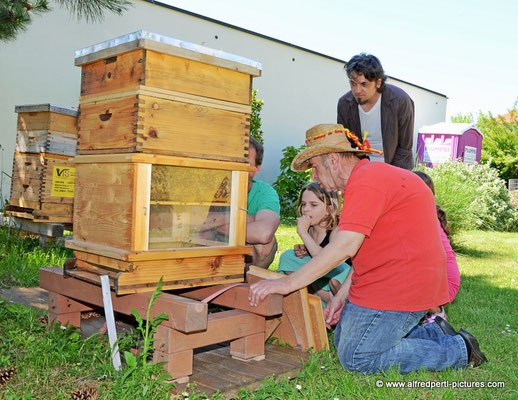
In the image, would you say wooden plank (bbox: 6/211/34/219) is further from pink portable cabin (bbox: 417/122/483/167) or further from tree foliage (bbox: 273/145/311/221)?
Answer: pink portable cabin (bbox: 417/122/483/167)

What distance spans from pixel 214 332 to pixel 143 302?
40 centimetres

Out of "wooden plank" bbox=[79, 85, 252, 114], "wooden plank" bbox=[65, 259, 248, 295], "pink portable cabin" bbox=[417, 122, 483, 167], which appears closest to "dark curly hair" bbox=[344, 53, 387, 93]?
"wooden plank" bbox=[79, 85, 252, 114]

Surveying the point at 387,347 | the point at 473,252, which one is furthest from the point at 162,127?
the point at 473,252

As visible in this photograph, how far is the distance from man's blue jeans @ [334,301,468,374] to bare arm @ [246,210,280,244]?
3.32ft

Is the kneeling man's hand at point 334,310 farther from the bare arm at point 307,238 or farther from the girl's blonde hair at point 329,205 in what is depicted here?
the girl's blonde hair at point 329,205

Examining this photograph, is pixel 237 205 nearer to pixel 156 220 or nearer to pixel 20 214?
pixel 156 220

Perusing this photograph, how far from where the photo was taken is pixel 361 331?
9.49 ft

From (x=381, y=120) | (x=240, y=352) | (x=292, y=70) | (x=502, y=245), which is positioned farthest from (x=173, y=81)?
(x=292, y=70)

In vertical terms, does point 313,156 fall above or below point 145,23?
below

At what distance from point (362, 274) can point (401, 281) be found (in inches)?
9.2

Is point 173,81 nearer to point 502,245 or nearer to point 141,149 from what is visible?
point 141,149

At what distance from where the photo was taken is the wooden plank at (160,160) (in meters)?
2.54

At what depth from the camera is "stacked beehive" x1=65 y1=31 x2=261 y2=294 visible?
8.42 ft

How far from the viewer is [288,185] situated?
12.2 meters
